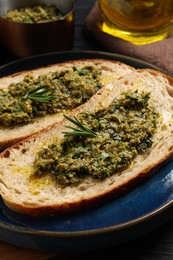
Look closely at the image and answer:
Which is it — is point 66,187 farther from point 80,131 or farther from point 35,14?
point 35,14

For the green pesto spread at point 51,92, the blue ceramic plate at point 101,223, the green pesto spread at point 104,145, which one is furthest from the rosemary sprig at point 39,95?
the blue ceramic plate at point 101,223

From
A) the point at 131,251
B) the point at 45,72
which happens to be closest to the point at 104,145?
the point at 131,251

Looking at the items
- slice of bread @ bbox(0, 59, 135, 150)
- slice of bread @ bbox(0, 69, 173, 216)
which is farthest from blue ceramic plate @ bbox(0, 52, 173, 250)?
slice of bread @ bbox(0, 59, 135, 150)

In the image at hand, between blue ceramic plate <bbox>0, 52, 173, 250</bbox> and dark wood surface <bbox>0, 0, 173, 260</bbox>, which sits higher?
blue ceramic plate <bbox>0, 52, 173, 250</bbox>

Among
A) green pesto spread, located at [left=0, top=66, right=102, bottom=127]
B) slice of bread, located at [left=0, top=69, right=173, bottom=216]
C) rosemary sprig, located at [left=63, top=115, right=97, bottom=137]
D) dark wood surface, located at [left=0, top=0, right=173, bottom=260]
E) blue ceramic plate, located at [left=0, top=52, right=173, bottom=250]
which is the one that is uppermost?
rosemary sprig, located at [left=63, top=115, right=97, bottom=137]

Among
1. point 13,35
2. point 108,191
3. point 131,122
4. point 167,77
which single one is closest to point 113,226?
point 108,191

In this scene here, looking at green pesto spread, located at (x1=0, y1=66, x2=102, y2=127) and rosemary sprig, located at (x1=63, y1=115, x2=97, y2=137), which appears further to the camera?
green pesto spread, located at (x1=0, y1=66, x2=102, y2=127)

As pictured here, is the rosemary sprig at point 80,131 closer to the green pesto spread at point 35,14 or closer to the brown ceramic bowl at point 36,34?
the brown ceramic bowl at point 36,34

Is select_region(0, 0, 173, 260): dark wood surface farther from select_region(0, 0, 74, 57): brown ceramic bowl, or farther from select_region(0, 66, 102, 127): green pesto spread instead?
select_region(0, 0, 74, 57): brown ceramic bowl
